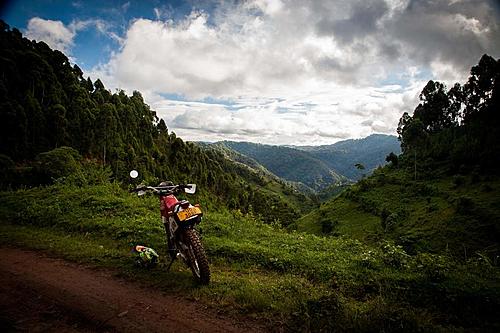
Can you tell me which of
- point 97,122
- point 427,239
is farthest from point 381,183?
point 97,122

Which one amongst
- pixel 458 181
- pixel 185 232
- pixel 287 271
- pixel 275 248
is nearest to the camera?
pixel 185 232

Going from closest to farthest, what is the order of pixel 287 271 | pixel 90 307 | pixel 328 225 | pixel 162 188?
pixel 90 307 → pixel 287 271 → pixel 162 188 → pixel 328 225

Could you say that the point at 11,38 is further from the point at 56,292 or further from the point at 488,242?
the point at 488,242

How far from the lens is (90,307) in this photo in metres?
4.98

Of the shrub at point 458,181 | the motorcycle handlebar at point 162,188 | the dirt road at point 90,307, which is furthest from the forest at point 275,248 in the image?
the shrub at point 458,181

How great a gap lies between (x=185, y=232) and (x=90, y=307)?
1.96 m

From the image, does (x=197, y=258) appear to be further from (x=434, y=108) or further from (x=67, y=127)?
(x=434, y=108)

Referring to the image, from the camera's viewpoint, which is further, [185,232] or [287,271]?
[287,271]

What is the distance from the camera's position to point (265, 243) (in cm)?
861

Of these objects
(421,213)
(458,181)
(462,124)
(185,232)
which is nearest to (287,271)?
(185,232)

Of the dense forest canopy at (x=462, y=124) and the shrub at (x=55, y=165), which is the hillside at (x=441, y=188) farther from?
the shrub at (x=55, y=165)

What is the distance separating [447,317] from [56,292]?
6718 millimetres

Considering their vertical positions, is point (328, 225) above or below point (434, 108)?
below

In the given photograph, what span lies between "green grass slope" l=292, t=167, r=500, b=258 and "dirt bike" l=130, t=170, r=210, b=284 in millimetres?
26463
